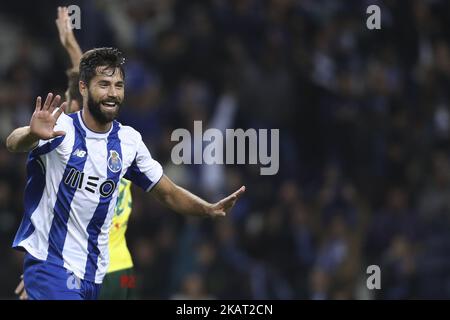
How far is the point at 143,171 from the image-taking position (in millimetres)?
6711

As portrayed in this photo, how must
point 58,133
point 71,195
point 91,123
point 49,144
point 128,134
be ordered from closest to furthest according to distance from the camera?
point 58,133, point 49,144, point 71,195, point 91,123, point 128,134

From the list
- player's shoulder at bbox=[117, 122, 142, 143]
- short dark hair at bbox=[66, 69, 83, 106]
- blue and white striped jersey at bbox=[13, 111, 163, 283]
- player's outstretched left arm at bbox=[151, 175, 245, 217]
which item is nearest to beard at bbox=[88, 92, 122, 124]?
blue and white striped jersey at bbox=[13, 111, 163, 283]

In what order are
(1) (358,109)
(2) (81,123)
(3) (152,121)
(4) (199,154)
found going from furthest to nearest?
(1) (358,109)
(3) (152,121)
(4) (199,154)
(2) (81,123)

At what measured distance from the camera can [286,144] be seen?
1200cm

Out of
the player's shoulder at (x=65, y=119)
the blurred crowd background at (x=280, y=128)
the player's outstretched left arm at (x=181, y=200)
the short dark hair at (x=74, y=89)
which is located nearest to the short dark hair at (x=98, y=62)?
the player's shoulder at (x=65, y=119)

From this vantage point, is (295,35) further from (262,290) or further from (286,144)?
(262,290)

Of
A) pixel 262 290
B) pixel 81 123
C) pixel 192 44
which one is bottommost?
pixel 262 290

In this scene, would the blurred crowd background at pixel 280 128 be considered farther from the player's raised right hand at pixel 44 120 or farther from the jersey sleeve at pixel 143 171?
the player's raised right hand at pixel 44 120

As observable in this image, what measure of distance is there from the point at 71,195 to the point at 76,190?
0.13 ft

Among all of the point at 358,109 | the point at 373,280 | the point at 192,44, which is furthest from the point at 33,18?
the point at 373,280

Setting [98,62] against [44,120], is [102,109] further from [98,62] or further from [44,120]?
[44,120]

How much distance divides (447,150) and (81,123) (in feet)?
22.6

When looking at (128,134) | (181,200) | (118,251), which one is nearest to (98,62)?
(128,134)

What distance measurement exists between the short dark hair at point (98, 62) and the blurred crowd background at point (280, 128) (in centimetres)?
442
